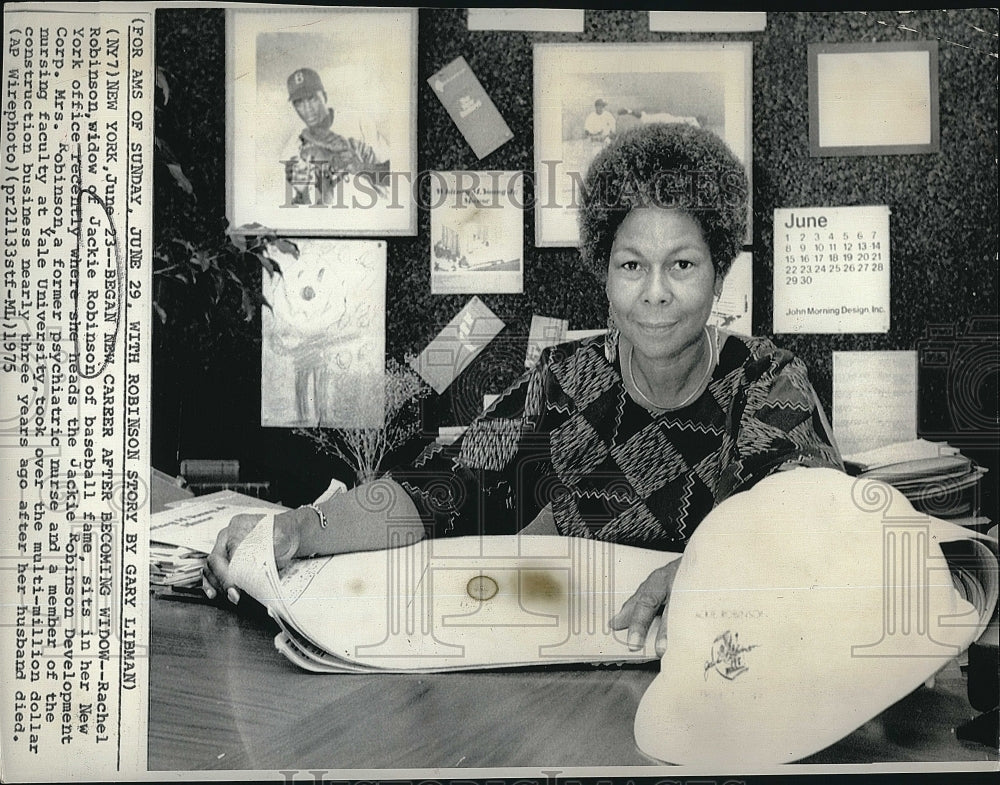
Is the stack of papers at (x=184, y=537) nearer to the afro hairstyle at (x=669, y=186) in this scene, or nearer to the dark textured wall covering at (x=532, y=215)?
the dark textured wall covering at (x=532, y=215)

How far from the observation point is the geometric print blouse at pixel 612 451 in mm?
1043

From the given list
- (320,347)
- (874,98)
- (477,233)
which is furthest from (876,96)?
(320,347)

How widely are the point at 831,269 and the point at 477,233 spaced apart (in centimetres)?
51

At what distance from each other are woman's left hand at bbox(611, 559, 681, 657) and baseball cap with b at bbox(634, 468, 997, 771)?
12mm

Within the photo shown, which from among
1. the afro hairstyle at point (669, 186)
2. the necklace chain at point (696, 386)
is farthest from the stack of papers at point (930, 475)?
the afro hairstyle at point (669, 186)

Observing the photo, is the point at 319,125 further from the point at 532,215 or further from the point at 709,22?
the point at 709,22

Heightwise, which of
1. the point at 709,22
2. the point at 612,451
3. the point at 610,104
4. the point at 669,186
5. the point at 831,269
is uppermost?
the point at 709,22

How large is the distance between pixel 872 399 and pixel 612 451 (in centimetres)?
38

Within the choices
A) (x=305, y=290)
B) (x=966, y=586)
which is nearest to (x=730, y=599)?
(x=966, y=586)

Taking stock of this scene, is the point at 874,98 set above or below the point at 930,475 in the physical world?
above

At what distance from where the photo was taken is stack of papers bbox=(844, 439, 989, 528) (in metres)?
1.05

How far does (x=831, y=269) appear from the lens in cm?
106

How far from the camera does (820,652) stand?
1040mm

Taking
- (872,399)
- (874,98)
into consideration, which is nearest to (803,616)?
(872,399)
